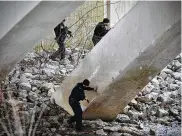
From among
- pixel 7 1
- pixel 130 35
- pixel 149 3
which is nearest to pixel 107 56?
pixel 130 35

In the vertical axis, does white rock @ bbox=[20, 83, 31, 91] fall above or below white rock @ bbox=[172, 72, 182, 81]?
below

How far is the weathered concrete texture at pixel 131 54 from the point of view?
5.42 m

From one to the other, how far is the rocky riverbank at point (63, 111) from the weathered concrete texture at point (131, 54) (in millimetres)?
365

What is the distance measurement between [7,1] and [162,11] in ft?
7.47

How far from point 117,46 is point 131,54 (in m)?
0.34

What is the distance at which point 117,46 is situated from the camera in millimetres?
6109

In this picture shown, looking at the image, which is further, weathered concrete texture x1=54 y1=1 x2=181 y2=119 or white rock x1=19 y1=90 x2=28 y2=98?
white rock x1=19 y1=90 x2=28 y2=98

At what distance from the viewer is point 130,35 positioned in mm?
5887

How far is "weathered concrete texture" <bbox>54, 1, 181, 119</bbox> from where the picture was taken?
542 centimetres

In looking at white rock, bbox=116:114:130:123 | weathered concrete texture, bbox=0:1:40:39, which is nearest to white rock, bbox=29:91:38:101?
white rock, bbox=116:114:130:123

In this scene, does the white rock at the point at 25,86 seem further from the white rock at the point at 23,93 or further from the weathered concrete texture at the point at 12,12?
the weathered concrete texture at the point at 12,12

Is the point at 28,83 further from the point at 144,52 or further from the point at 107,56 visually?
the point at 144,52

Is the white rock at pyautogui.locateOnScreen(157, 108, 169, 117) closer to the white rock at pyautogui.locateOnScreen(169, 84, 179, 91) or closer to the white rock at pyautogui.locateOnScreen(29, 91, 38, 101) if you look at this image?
the white rock at pyautogui.locateOnScreen(169, 84, 179, 91)

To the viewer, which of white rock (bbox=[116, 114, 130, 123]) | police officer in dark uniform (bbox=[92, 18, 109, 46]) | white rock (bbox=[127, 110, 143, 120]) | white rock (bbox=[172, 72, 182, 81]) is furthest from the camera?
police officer in dark uniform (bbox=[92, 18, 109, 46])
